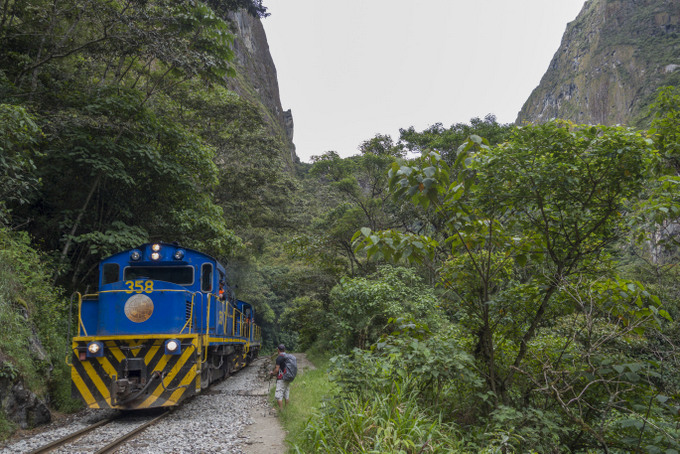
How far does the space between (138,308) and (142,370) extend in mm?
1053

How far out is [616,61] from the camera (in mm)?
104750

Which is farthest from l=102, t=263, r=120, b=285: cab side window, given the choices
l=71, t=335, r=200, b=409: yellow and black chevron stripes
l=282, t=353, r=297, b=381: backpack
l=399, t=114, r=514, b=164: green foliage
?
l=399, t=114, r=514, b=164: green foliage

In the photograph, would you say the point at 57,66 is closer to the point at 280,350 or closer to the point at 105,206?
the point at 105,206

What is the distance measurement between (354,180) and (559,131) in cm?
1704

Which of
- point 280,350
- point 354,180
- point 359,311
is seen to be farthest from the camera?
point 354,180

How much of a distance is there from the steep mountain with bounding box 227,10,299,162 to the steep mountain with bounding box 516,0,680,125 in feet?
180

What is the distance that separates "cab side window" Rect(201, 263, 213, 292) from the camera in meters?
9.00

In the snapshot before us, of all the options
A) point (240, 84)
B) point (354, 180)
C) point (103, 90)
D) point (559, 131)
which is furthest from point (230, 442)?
point (240, 84)

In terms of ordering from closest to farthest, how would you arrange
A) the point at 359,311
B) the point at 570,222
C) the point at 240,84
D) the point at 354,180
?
the point at 570,222, the point at 359,311, the point at 354,180, the point at 240,84

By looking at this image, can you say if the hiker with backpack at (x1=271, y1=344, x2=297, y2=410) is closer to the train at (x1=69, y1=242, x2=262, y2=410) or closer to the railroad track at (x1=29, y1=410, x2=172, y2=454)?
the train at (x1=69, y1=242, x2=262, y2=410)

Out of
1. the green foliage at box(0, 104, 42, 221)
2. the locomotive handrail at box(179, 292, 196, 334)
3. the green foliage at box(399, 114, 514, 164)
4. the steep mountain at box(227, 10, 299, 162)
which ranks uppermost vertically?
the steep mountain at box(227, 10, 299, 162)

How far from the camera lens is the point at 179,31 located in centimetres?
1060

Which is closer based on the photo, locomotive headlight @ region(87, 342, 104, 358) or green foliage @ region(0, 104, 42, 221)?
green foliage @ region(0, 104, 42, 221)

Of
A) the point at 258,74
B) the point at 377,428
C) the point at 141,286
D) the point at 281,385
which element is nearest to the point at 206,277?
the point at 141,286
